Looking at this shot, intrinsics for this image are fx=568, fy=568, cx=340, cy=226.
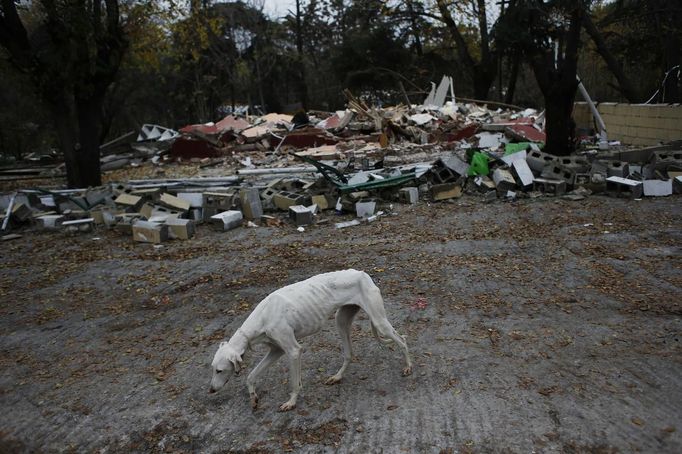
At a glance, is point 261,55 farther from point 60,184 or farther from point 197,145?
point 60,184

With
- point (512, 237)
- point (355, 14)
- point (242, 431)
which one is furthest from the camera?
point (355, 14)

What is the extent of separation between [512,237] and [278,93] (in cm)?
3093

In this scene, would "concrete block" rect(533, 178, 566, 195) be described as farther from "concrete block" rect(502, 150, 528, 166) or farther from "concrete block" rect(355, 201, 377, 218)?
"concrete block" rect(355, 201, 377, 218)

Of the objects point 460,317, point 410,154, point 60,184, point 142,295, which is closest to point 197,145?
point 60,184

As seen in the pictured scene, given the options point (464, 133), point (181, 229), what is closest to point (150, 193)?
point (181, 229)

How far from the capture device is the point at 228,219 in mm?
10586

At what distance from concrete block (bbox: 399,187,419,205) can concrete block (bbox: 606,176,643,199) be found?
365 centimetres

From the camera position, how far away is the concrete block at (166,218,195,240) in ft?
33.4

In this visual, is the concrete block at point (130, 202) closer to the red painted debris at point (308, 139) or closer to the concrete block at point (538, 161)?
the concrete block at point (538, 161)

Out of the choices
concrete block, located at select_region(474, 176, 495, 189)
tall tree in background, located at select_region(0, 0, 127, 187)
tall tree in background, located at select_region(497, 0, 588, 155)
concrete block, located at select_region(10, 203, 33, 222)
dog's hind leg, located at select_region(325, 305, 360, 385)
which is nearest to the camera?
dog's hind leg, located at select_region(325, 305, 360, 385)

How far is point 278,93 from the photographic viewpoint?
37562mm

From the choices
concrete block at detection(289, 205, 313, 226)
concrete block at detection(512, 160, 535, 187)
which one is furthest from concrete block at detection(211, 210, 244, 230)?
concrete block at detection(512, 160, 535, 187)

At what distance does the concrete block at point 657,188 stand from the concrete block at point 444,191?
3441 millimetres

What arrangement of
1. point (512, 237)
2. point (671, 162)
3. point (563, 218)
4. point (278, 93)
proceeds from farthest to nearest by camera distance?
point (278, 93), point (671, 162), point (563, 218), point (512, 237)
